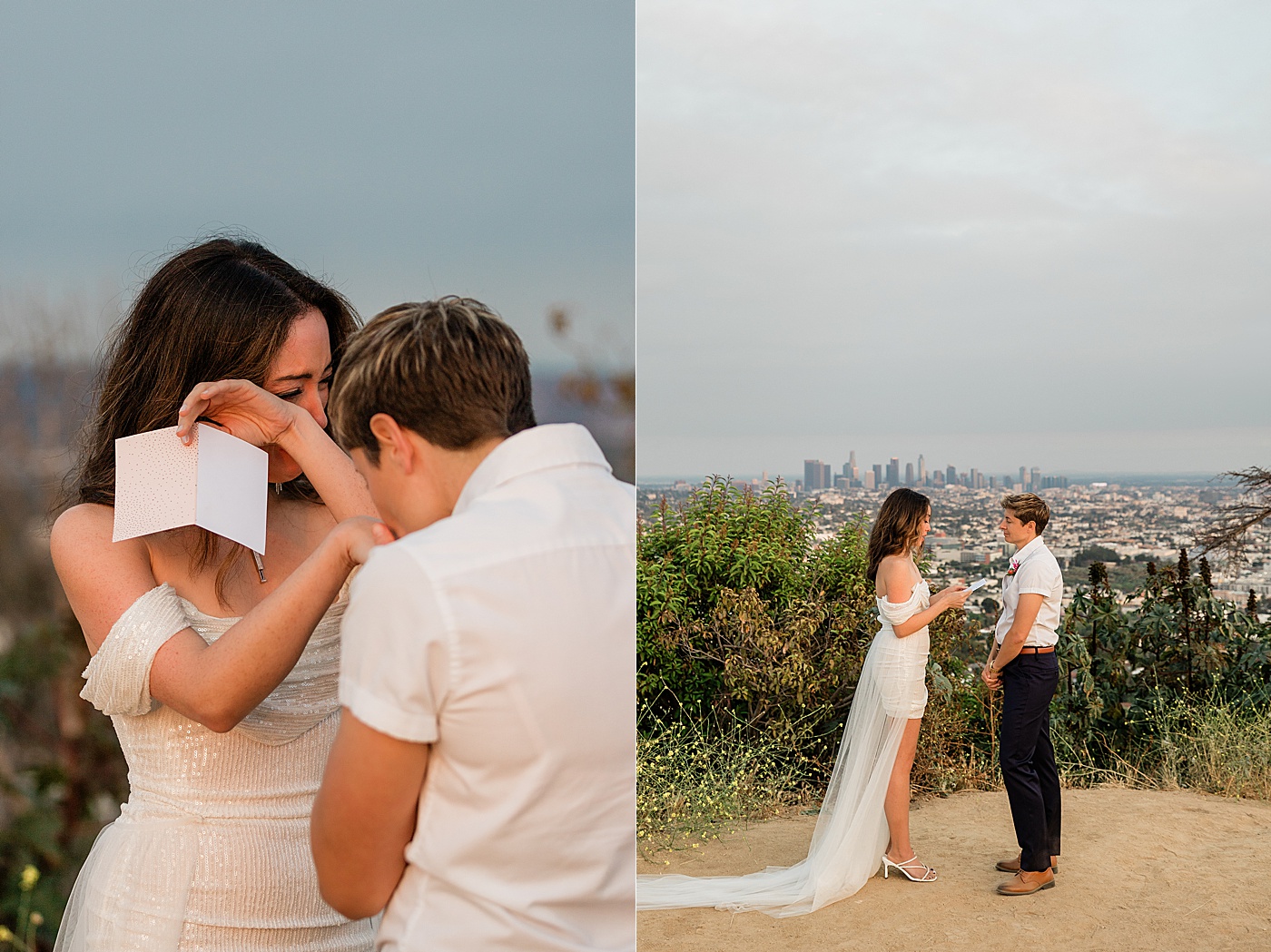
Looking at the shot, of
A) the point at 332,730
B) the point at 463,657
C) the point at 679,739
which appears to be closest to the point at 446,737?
the point at 463,657

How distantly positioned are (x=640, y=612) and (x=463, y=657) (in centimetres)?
372

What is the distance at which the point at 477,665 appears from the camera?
0.72m

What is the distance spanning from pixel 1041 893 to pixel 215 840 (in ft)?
10.6

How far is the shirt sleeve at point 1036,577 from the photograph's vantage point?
343cm

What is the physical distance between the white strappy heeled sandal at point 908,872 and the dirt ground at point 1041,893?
24 mm

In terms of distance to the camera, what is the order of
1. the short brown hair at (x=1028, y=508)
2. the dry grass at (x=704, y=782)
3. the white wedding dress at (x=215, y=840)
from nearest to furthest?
1. the white wedding dress at (x=215, y=840)
2. the short brown hair at (x=1028, y=508)
3. the dry grass at (x=704, y=782)

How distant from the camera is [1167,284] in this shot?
16.2 ft

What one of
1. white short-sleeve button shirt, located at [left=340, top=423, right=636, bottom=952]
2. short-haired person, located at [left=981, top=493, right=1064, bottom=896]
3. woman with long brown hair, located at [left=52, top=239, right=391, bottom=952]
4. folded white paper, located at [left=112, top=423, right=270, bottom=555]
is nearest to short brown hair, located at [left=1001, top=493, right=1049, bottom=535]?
short-haired person, located at [left=981, top=493, right=1064, bottom=896]

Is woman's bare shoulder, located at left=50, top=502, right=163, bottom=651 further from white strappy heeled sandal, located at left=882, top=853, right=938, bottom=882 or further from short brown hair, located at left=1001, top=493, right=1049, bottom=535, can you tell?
white strappy heeled sandal, located at left=882, top=853, right=938, bottom=882

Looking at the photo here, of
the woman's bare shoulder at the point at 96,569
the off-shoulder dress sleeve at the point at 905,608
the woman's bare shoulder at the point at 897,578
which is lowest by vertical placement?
the off-shoulder dress sleeve at the point at 905,608

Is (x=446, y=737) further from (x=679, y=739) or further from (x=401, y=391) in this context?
(x=679, y=739)

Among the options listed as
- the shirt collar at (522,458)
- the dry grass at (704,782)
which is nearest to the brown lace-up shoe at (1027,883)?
the dry grass at (704,782)

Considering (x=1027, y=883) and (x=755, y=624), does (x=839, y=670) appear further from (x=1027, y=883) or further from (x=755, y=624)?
(x=1027, y=883)

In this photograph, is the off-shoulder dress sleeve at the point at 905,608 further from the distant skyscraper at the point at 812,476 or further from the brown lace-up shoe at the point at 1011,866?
the distant skyscraper at the point at 812,476
